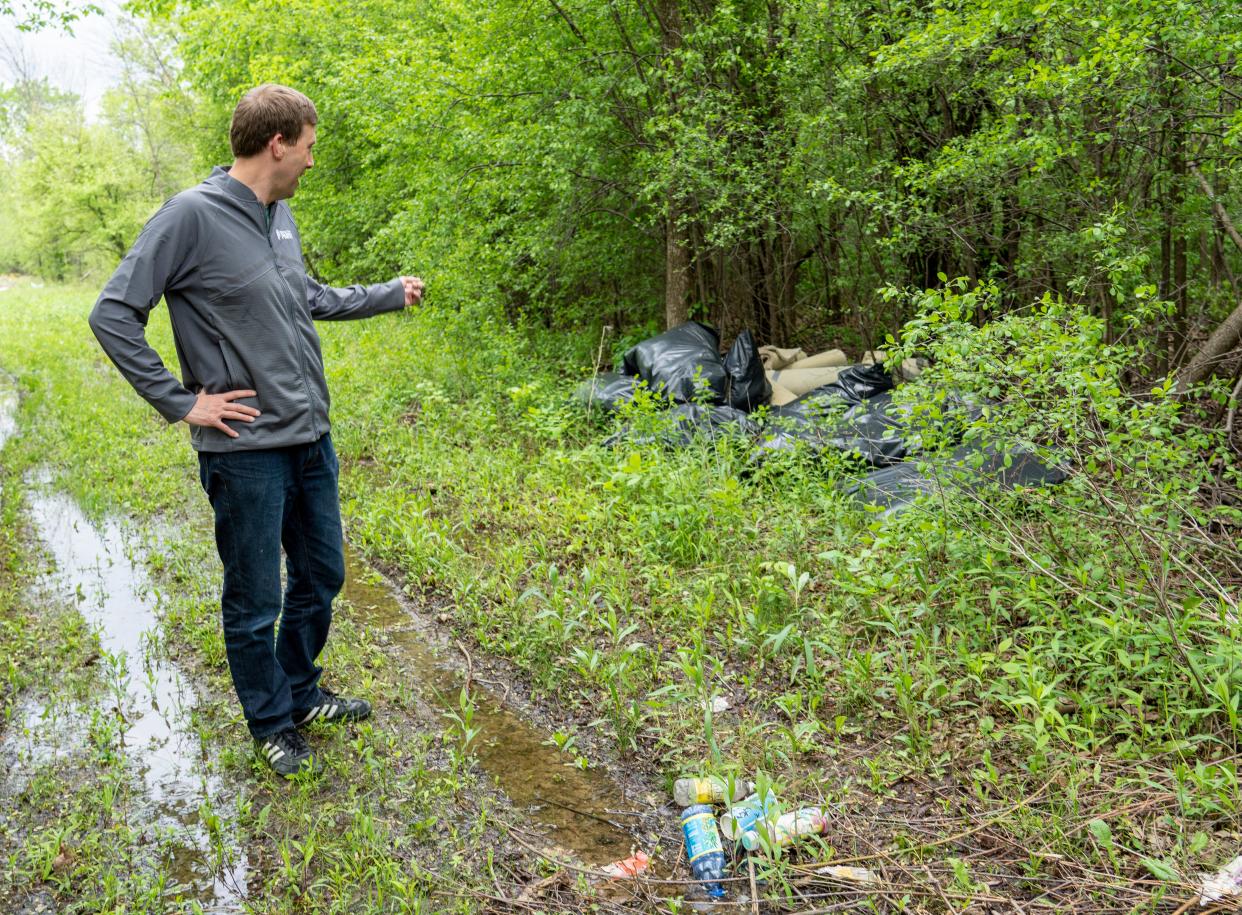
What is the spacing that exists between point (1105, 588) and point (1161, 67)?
106 inches

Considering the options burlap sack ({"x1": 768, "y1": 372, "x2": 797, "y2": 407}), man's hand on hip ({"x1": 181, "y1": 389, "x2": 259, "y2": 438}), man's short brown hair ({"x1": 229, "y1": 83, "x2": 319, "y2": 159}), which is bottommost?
burlap sack ({"x1": 768, "y1": 372, "x2": 797, "y2": 407})

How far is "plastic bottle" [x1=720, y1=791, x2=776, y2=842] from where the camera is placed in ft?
8.66

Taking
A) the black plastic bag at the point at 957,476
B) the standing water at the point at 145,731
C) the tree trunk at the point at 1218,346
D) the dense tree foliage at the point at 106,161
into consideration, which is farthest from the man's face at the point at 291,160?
the dense tree foliage at the point at 106,161

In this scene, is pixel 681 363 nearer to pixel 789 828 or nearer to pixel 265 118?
pixel 265 118

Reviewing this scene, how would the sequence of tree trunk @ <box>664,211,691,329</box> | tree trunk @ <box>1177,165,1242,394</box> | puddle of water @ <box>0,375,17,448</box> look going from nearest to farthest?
1. tree trunk @ <box>1177,165,1242,394</box>
2. tree trunk @ <box>664,211,691,329</box>
3. puddle of water @ <box>0,375,17,448</box>

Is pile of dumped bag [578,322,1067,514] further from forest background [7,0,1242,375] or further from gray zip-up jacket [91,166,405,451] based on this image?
gray zip-up jacket [91,166,405,451]

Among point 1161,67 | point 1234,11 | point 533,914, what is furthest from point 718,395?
point 533,914

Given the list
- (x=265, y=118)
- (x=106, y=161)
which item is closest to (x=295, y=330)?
(x=265, y=118)

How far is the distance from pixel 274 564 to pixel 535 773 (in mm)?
1125

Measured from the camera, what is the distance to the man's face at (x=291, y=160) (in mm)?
2816

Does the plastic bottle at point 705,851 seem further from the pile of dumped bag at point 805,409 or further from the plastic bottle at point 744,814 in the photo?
the pile of dumped bag at point 805,409

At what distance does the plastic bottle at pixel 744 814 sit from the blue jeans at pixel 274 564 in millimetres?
1497

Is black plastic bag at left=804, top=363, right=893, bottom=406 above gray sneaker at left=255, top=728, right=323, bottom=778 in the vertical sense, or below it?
above

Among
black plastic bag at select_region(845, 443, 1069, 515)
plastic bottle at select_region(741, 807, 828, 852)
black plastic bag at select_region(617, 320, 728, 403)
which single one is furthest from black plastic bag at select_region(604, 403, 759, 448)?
plastic bottle at select_region(741, 807, 828, 852)
